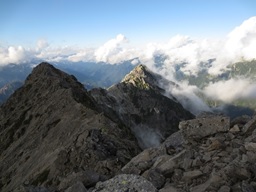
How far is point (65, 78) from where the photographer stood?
137 m

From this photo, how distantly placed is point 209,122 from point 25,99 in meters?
119

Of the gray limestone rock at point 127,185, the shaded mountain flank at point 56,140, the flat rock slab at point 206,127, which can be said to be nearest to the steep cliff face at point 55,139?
the shaded mountain flank at point 56,140

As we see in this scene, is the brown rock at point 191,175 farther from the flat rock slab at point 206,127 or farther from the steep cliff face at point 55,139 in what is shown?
the steep cliff face at point 55,139

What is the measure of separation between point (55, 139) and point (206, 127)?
63418 millimetres

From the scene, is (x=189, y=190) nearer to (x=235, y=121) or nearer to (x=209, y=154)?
(x=209, y=154)

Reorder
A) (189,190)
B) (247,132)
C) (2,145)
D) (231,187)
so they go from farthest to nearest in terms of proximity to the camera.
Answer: (2,145) → (247,132) → (189,190) → (231,187)

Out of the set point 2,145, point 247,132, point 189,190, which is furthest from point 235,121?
point 2,145

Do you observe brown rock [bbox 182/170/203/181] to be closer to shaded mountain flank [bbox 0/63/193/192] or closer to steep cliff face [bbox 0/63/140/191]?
shaded mountain flank [bbox 0/63/193/192]

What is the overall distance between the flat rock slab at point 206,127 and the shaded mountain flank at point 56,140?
332 inches

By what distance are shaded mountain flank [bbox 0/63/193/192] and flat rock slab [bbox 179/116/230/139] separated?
8.42 meters

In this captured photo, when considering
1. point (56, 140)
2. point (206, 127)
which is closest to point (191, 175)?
point (206, 127)

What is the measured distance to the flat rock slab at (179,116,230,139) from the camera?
25.0 meters

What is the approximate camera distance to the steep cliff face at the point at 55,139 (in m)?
55.7

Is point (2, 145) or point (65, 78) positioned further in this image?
point (65, 78)
